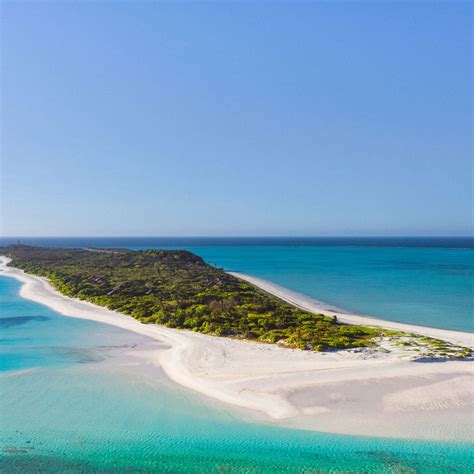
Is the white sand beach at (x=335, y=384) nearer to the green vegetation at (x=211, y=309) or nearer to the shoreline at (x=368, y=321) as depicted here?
the shoreline at (x=368, y=321)

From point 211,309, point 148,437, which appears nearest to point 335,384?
point 148,437

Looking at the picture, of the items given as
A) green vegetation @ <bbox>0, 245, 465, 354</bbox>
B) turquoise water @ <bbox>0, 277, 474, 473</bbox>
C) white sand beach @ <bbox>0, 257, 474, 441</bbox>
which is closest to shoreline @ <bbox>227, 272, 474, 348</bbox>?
white sand beach @ <bbox>0, 257, 474, 441</bbox>

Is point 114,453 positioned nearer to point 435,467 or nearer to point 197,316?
point 435,467

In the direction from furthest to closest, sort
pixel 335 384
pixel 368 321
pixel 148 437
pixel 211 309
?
pixel 211 309 < pixel 368 321 < pixel 335 384 < pixel 148 437

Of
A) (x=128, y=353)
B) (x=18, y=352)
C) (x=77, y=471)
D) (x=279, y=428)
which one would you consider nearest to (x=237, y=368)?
(x=279, y=428)

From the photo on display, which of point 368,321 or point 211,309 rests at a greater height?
point 211,309

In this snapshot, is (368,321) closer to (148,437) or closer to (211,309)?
(211,309)
